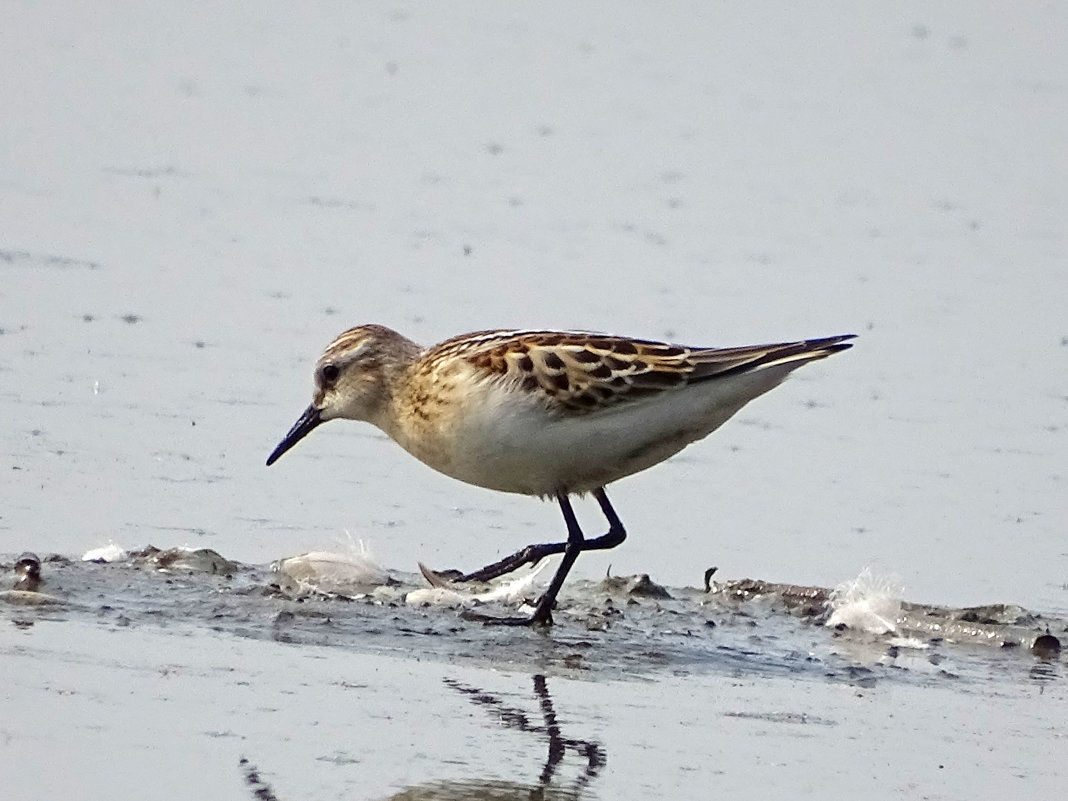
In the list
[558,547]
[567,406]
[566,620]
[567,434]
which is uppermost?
[567,406]

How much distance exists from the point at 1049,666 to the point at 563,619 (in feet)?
6.08

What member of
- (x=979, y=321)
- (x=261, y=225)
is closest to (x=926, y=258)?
(x=979, y=321)

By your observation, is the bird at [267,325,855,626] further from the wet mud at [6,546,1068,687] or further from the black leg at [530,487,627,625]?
the wet mud at [6,546,1068,687]

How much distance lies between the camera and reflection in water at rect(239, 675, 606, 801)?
6.26 metres

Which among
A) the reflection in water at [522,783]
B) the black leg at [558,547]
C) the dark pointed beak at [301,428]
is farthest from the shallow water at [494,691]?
the dark pointed beak at [301,428]

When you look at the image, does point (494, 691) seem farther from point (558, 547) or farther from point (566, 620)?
point (558, 547)

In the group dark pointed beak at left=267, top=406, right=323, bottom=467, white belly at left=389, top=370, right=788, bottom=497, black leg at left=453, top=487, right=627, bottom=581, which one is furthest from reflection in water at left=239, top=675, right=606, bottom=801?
dark pointed beak at left=267, top=406, right=323, bottom=467

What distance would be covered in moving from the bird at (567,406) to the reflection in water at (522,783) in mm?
1427

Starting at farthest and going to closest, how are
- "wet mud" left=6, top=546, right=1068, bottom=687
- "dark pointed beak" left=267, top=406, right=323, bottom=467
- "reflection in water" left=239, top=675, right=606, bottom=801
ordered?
"dark pointed beak" left=267, top=406, right=323, bottom=467 < "wet mud" left=6, top=546, right=1068, bottom=687 < "reflection in water" left=239, top=675, right=606, bottom=801

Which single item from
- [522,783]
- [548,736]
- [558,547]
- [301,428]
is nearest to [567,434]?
[558,547]

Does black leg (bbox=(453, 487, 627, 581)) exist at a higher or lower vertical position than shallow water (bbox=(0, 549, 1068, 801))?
higher

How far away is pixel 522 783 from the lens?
6469 millimetres

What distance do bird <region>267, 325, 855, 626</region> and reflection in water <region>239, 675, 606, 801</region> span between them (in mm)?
1427

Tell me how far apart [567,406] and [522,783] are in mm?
2581
